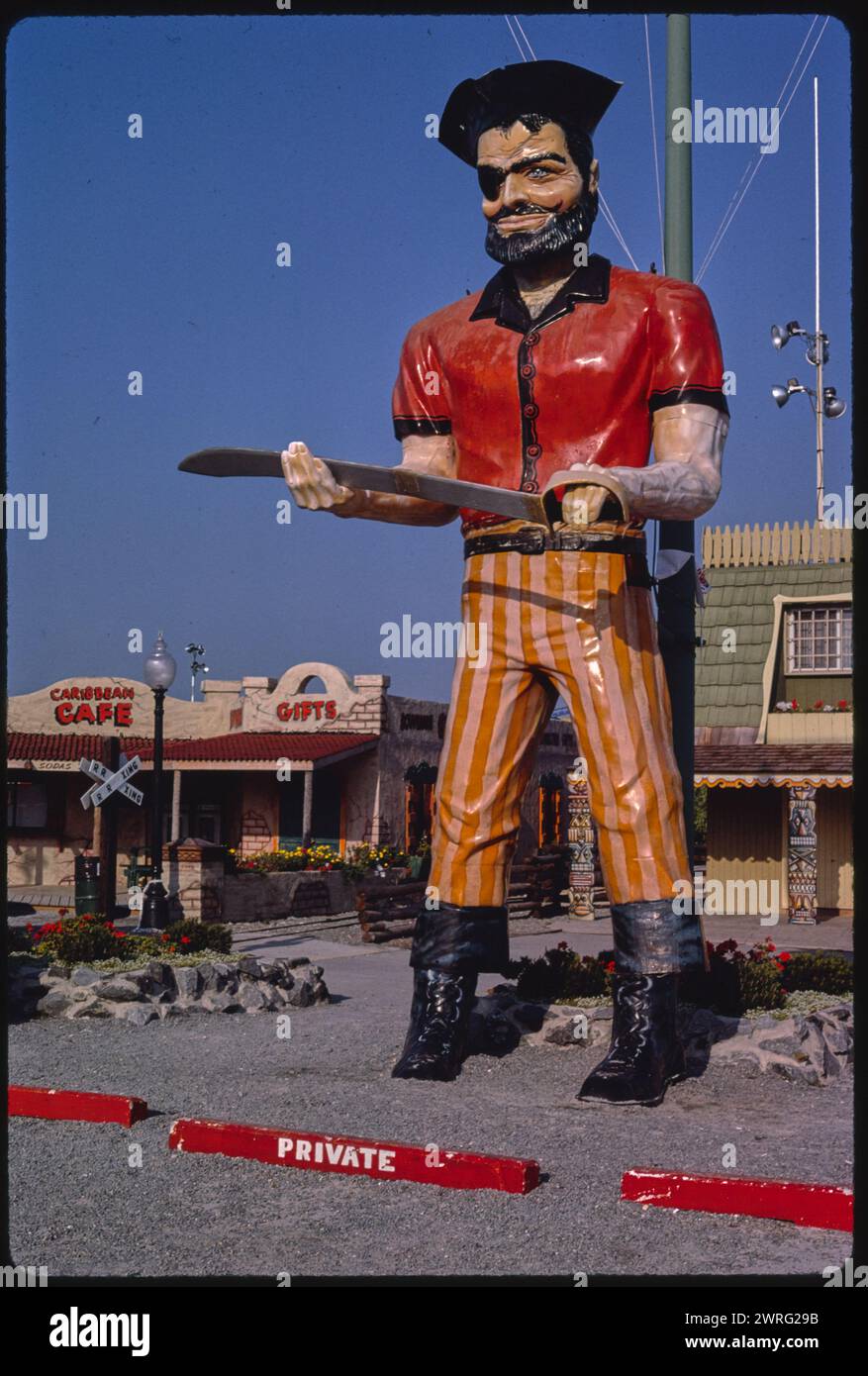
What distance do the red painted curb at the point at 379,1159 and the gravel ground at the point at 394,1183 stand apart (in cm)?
4

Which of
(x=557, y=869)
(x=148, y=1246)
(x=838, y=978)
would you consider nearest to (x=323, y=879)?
(x=557, y=869)

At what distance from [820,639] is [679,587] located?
11482 mm

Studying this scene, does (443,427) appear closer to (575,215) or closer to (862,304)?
(575,215)

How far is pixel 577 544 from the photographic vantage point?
17.1 ft

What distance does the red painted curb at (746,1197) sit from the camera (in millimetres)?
3887

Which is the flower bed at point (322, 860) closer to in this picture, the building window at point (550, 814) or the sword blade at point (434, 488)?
the building window at point (550, 814)

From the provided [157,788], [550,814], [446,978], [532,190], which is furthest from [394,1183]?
[550,814]

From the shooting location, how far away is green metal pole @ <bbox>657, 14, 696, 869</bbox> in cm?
622

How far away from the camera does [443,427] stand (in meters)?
5.50

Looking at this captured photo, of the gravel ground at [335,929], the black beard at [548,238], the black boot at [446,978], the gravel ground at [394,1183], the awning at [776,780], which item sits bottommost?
the gravel ground at [335,929]

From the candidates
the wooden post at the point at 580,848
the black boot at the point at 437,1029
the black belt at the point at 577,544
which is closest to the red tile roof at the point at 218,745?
the wooden post at the point at 580,848

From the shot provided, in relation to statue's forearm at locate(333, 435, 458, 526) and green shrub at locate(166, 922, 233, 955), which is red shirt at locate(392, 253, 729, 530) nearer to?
statue's forearm at locate(333, 435, 458, 526)

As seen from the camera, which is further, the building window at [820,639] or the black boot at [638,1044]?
the building window at [820,639]

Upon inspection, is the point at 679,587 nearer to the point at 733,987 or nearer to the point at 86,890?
the point at 733,987
